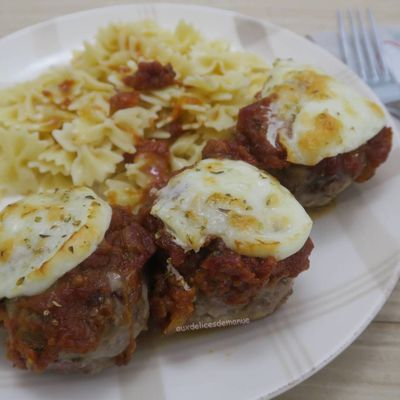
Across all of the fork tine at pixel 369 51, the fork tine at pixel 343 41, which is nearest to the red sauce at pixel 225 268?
the fork tine at pixel 369 51

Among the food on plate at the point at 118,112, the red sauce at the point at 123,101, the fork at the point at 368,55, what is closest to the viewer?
the food on plate at the point at 118,112

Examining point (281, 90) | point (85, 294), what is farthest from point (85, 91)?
point (85, 294)

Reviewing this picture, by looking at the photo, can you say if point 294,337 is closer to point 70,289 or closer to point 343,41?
point 70,289

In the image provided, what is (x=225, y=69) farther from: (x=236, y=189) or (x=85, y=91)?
(x=236, y=189)

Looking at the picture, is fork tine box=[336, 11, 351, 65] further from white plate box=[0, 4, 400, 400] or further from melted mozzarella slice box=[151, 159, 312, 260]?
melted mozzarella slice box=[151, 159, 312, 260]

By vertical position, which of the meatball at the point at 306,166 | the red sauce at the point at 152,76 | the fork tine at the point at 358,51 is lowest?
the fork tine at the point at 358,51

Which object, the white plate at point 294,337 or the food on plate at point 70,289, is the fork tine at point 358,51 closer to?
the white plate at point 294,337
